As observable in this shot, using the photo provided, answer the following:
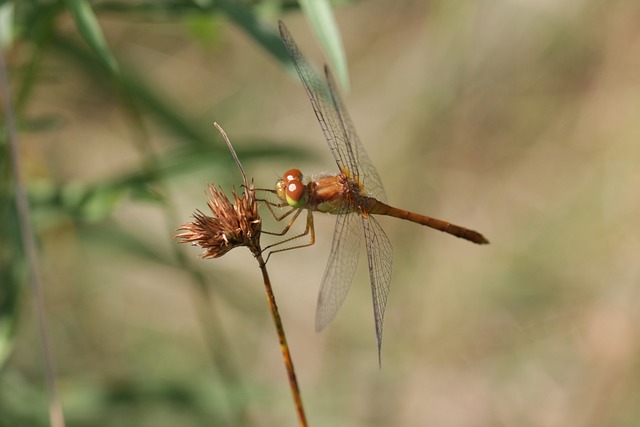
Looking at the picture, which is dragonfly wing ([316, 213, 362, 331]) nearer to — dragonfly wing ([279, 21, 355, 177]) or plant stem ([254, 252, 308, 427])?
dragonfly wing ([279, 21, 355, 177])

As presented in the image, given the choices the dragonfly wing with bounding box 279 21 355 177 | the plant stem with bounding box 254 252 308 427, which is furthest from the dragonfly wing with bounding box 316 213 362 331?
the plant stem with bounding box 254 252 308 427

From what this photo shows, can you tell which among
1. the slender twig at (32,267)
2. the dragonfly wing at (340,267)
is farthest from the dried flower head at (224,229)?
the slender twig at (32,267)

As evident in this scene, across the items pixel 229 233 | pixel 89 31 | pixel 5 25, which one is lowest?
pixel 229 233

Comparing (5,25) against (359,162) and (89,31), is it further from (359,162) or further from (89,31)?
(359,162)

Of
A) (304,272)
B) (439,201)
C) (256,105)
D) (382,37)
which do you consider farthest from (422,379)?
(382,37)

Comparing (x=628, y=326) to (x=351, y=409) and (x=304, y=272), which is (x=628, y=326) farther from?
(x=304, y=272)

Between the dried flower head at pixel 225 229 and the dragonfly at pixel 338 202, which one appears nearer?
the dried flower head at pixel 225 229

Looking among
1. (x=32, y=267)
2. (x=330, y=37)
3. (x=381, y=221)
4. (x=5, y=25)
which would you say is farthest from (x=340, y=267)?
(x=381, y=221)

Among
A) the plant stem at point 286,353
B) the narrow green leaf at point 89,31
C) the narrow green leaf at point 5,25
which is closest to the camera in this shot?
the plant stem at point 286,353

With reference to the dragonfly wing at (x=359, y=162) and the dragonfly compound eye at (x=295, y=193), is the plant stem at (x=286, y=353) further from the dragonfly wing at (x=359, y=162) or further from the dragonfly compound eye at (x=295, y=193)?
the dragonfly wing at (x=359, y=162)
